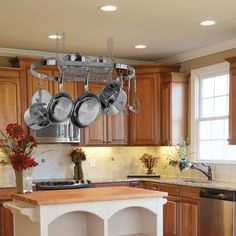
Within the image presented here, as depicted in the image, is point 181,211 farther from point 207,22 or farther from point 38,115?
point 38,115

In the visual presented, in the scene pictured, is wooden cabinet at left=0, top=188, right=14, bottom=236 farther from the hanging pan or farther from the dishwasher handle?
the dishwasher handle

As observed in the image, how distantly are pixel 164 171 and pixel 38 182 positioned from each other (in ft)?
6.74

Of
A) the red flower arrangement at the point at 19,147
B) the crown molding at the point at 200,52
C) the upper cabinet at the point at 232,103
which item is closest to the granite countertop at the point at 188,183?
the upper cabinet at the point at 232,103

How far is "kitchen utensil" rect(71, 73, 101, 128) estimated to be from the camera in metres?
3.47

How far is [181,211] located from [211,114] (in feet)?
4.81

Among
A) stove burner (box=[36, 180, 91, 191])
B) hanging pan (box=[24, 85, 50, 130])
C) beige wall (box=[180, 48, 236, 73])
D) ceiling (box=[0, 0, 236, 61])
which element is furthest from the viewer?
beige wall (box=[180, 48, 236, 73])

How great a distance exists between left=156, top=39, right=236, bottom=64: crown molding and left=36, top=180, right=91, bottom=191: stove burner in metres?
2.31

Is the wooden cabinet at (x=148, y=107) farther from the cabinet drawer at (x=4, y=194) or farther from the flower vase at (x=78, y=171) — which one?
the cabinet drawer at (x=4, y=194)

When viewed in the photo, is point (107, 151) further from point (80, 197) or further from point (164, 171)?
point (80, 197)

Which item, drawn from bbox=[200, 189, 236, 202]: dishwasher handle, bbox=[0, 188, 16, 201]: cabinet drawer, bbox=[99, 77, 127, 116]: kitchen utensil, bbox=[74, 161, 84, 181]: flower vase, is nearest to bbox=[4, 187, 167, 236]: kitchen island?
bbox=[99, 77, 127, 116]: kitchen utensil

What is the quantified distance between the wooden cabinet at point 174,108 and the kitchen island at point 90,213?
2566 mm

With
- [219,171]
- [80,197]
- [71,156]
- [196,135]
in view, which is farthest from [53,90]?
[80,197]

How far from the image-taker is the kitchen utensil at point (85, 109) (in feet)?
11.4

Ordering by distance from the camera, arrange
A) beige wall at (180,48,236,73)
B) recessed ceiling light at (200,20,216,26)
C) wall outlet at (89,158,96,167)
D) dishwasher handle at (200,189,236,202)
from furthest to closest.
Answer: wall outlet at (89,158,96,167), beige wall at (180,48,236,73), dishwasher handle at (200,189,236,202), recessed ceiling light at (200,20,216,26)
